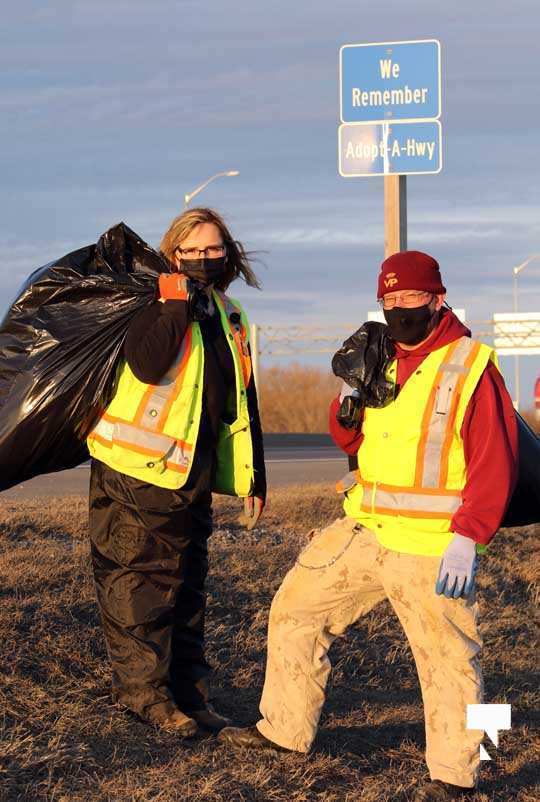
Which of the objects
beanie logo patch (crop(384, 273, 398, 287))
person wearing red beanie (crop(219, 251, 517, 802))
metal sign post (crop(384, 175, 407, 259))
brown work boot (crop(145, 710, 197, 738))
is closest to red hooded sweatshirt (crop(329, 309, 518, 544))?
person wearing red beanie (crop(219, 251, 517, 802))

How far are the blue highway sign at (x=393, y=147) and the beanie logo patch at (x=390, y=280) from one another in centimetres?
517

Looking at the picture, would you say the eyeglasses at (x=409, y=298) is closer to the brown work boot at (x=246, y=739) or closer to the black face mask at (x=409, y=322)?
the black face mask at (x=409, y=322)

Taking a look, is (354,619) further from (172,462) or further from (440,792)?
(172,462)

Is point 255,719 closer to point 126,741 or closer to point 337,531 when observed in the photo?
point 126,741

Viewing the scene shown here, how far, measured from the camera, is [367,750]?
5508 millimetres

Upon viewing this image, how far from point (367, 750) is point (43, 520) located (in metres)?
3.67

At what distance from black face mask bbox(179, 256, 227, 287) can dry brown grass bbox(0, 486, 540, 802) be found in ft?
5.80

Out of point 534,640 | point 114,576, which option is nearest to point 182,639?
point 114,576

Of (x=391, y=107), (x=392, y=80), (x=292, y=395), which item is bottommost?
(x=292, y=395)

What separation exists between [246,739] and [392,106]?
591cm

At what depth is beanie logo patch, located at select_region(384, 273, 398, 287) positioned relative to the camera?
4852 mm

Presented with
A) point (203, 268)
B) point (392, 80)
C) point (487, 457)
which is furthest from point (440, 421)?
point (392, 80)

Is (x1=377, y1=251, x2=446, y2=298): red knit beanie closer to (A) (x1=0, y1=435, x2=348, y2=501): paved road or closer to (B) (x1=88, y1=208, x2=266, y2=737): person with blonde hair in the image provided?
(B) (x1=88, y1=208, x2=266, y2=737): person with blonde hair

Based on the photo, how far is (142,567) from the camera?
530cm
